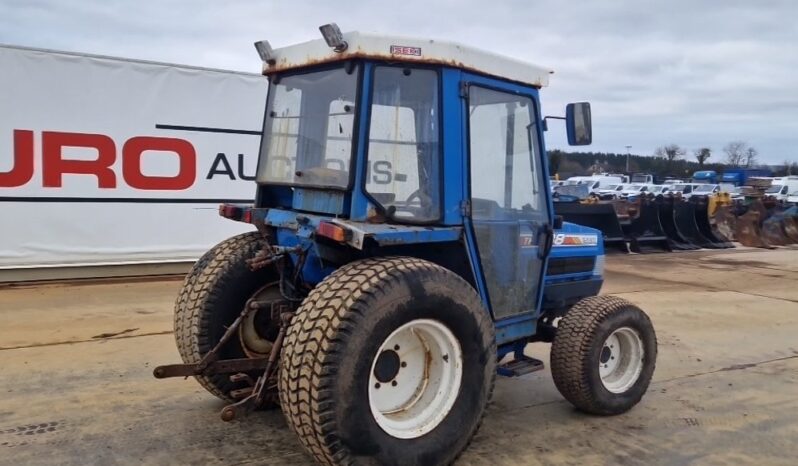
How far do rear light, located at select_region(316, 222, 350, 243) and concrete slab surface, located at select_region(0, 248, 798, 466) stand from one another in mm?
1330

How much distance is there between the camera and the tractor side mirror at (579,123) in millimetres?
4551

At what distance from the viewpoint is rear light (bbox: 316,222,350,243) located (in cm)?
332

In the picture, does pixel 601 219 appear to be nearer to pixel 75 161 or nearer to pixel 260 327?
pixel 75 161

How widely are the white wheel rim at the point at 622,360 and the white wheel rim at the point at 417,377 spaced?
1.55 m

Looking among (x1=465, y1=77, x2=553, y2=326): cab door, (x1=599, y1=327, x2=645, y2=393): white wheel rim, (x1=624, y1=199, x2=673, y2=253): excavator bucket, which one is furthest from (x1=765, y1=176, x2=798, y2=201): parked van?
(x1=465, y1=77, x2=553, y2=326): cab door

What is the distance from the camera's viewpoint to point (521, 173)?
448cm

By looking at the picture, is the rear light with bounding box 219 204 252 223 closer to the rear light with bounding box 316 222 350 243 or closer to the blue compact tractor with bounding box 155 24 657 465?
the blue compact tractor with bounding box 155 24 657 465

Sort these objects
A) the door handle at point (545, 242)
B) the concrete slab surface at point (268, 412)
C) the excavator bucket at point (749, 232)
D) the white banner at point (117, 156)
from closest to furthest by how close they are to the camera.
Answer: the concrete slab surface at point (268, 412)
the door handle at point (545, 242)
the white banner at point (117, 156)
the excavator bucket at point (749, 232)

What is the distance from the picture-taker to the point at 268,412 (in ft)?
14.9

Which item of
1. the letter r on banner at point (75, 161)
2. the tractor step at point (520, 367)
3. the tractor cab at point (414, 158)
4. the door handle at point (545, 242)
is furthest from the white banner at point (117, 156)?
the door handle at point (545, 242)

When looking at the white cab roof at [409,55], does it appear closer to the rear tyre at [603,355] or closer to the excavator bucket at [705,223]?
the rear tyre at [603,355]

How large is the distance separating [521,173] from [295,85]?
1.51 meters

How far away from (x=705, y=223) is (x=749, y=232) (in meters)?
1.51

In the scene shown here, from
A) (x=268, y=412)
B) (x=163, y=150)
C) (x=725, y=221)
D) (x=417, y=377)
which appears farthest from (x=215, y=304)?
(x=725, y=221)
